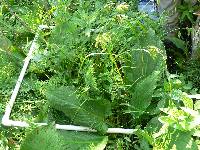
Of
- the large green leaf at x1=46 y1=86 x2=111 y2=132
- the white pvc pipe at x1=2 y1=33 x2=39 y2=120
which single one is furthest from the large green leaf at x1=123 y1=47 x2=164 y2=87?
the white pvc pipe at x1=2 y1=33 x2=39 y2=120

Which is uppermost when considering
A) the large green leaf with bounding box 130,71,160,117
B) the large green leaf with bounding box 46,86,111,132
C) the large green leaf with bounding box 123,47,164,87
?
the large green leaf with bounding box 123,47,164,87

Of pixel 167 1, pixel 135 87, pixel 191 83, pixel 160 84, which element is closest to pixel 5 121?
pixel 135 87

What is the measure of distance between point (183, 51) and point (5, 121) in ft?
4.40

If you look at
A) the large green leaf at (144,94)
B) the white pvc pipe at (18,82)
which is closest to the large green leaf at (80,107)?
the large green leaf at (144,94)

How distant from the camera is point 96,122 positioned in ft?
7.99

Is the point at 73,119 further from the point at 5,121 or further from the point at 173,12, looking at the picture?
the point at 173,12

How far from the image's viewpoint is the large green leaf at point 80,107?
8.04ft

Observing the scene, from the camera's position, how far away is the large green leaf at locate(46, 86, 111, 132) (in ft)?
8.04

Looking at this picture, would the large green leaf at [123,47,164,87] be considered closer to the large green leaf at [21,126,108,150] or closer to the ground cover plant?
the ground cover plant

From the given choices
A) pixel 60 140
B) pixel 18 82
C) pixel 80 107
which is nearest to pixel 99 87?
pixel 80 107

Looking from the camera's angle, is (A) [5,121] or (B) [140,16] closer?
(A) [5,121]

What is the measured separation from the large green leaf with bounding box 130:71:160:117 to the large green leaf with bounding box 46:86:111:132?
Result: 0.54 ft

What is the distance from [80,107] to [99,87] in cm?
17

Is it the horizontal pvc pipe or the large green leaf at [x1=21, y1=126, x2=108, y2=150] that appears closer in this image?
the large green leaf at [x1=21, y1=126, x2=108, y2=150]
